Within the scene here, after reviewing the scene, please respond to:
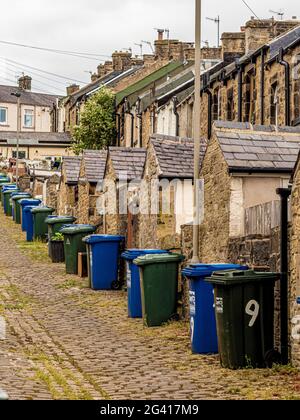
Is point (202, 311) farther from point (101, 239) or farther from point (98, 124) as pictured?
A: point (98, 124)

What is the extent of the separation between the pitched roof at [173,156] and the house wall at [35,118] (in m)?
70.8

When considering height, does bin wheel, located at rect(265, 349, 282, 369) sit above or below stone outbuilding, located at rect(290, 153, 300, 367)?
below

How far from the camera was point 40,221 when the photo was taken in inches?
1329

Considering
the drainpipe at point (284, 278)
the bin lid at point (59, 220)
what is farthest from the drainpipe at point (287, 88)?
the drainpipe at point (284, 278)

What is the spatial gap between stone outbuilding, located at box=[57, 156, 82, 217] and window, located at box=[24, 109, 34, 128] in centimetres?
5857

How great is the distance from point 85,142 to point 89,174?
26884 millimetres

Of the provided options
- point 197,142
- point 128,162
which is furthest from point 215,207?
point 128,162

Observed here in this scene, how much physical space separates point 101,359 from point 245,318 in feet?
7.67

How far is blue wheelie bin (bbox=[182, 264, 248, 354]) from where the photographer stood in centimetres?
1331

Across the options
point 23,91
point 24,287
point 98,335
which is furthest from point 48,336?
point 23,91

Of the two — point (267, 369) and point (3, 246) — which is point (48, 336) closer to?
point (267, 369)

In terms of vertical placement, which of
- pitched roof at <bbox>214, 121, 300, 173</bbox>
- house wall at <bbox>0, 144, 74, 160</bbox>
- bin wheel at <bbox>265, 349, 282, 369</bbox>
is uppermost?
house wall at <bbox>0, 144, 74, 160</bbox>

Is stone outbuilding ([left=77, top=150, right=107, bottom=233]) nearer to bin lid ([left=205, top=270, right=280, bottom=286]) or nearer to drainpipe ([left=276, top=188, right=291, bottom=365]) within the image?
drainpipe ([left=276, top=188, right=291, bottom=365])

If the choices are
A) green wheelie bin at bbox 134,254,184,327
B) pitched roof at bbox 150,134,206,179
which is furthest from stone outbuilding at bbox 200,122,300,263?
pitched roof at bbox 150,134,206,179
